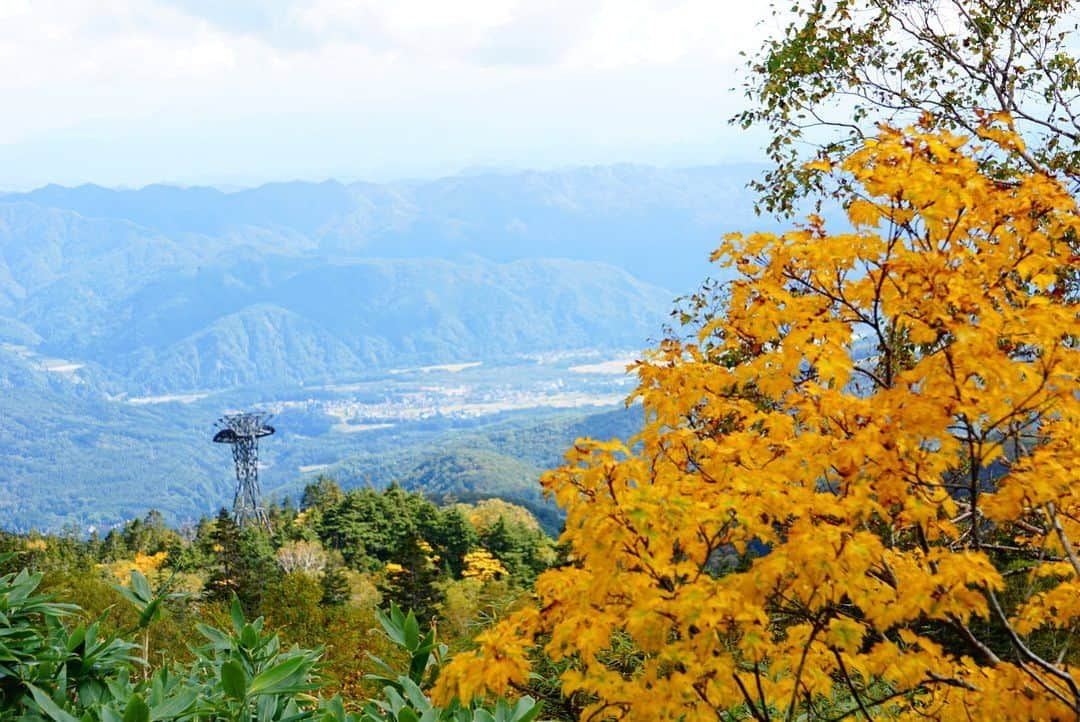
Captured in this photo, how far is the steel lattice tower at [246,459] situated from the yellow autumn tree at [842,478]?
39548 millimetres

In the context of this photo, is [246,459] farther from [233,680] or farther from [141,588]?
[233,680]

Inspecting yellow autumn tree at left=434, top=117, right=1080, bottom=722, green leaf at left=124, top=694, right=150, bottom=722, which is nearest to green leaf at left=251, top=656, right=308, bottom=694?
green leaf at left=124, top=694, right=150, bottom=722

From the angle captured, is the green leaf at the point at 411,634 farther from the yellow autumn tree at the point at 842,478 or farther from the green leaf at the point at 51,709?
the green leaf at the point at 51,709

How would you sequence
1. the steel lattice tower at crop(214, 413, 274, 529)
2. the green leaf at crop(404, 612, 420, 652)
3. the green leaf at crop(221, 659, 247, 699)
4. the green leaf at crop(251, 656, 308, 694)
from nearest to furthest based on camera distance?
the green leaf at crop(221, 659, 247, 699) → the green leaf at crop(251, 656, 308, 694) → the green leaf at crop(404, 612, 420, 652) → the steel lattice tower at crop(214, 413, 274, 529)

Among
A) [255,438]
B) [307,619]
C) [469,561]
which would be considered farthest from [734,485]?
[255,438]

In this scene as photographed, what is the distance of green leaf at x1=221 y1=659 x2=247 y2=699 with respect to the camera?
201cm

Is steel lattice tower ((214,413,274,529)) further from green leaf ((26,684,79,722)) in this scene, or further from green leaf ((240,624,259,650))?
green leaf ((26,684,79,722))

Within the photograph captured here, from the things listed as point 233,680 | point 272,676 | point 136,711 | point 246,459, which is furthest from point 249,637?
point 246,459

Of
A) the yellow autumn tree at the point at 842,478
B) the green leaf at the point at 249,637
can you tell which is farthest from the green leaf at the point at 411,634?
the green leaf at the point at 249,637

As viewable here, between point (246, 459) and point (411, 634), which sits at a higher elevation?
point (411, 634)

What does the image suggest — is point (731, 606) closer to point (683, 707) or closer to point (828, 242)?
point (683, 707)

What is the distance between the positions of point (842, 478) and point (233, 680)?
1.67m

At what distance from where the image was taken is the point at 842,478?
2.71 metres

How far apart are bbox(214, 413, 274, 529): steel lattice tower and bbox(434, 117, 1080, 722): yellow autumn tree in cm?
3955
